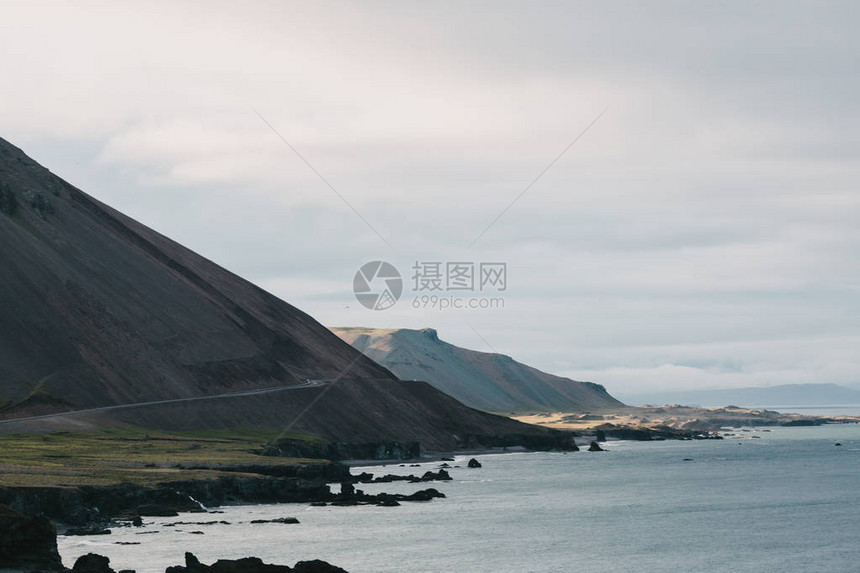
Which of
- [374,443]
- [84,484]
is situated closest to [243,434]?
[374,443]

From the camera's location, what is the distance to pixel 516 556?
8356cm

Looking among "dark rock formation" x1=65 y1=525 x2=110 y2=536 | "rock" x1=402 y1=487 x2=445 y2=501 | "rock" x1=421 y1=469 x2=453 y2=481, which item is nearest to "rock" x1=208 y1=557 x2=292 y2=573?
"dark rock formation" x1=65 y1=525 x2=110 y2=536

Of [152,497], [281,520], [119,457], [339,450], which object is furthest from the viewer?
[339,450]

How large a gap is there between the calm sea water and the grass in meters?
9.29

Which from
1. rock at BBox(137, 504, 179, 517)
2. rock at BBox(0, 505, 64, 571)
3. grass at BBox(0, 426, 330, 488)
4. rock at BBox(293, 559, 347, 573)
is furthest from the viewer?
grass at BBox(0, 426, 330, 488)

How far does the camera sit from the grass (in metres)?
99.0

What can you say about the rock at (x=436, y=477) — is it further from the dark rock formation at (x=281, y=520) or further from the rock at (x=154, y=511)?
the rock at (x=154, y=511)

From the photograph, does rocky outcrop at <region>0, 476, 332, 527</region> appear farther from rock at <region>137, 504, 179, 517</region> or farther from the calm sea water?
the calm sea water

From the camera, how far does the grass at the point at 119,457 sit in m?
99.0

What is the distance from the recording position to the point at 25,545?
196ft

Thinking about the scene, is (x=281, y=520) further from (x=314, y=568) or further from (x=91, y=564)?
(x=314, y=568)

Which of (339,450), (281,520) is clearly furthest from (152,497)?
(339,450)

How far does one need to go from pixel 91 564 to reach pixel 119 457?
64419mm

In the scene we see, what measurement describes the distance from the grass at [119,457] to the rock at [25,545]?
2786 centimetres
